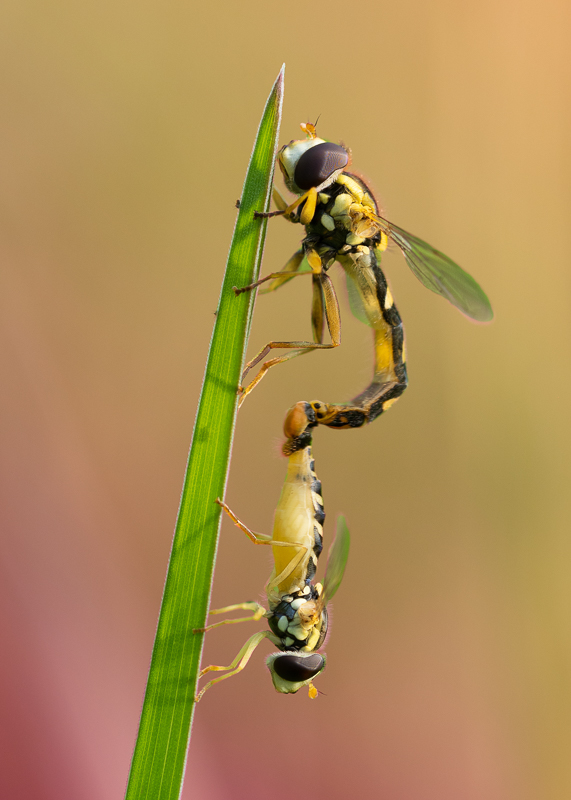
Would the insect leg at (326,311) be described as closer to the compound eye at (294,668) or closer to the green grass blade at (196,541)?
the green grass blade at (196,541)

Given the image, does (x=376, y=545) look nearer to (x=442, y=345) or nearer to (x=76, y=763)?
A: (x=442, y=345)

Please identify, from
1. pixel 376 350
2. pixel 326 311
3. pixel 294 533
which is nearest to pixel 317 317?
pixel 326 311

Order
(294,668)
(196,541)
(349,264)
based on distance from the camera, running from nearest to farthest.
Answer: (196,541) < (294,668) < (349,264)

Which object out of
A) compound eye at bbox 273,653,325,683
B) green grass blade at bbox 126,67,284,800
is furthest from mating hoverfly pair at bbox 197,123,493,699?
green grass blade at bbox 126,67,284,800

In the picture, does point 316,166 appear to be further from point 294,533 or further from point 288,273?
point 294,533

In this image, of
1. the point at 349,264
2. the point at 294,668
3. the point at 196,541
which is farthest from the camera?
the point at 349,264

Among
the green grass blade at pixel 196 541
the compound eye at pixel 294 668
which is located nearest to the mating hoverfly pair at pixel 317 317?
the compound eye at pixel 294 668

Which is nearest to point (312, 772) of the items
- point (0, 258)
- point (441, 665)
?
point (441, 665)
